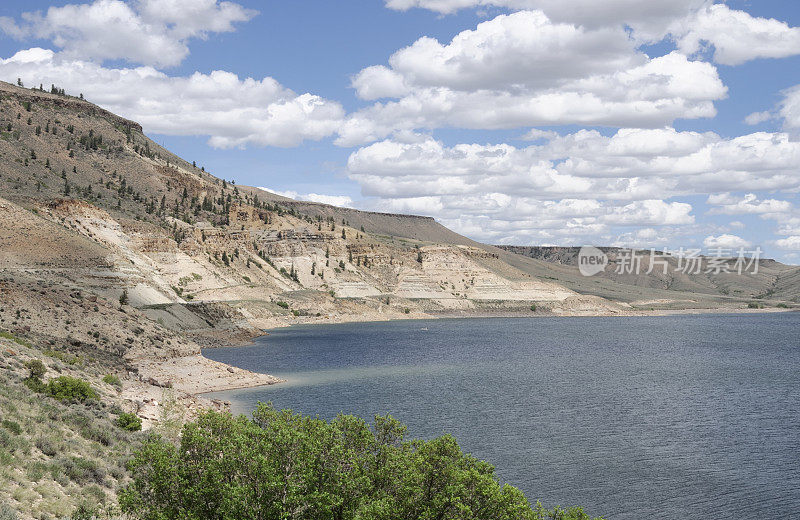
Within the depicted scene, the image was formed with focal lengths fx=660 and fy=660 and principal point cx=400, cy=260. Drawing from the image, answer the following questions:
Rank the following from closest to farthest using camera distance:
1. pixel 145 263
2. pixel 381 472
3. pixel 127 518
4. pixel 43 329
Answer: pixel 381 472, pixel 127 518, pixel 43 329, pixel 145 263

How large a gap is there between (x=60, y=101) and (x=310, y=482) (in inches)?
6933

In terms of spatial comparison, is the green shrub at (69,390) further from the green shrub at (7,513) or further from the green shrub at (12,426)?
the green shrub at (7,513)

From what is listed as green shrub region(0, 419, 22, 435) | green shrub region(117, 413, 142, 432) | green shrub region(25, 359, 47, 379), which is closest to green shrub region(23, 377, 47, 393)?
green shrub region(25, 359, 47, 379)

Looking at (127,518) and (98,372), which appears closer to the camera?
(127,518)

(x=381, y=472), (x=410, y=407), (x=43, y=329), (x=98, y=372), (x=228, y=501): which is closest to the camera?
(x=228, y=501)

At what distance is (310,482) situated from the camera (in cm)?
1881

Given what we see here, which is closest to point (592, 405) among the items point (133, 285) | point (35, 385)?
point (35, 385)

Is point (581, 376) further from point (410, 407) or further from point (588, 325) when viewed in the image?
point (588, 325)

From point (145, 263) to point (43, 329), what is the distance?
60134 millimetres

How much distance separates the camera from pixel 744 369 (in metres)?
79.5

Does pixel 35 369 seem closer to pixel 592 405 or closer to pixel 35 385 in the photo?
pixel 35 385

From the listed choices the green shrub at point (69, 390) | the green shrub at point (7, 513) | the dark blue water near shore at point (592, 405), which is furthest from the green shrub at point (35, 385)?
the dark blue water near shore at point (592, 405)

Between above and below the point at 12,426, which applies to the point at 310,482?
above

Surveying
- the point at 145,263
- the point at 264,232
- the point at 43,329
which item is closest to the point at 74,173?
the point at 145,263
